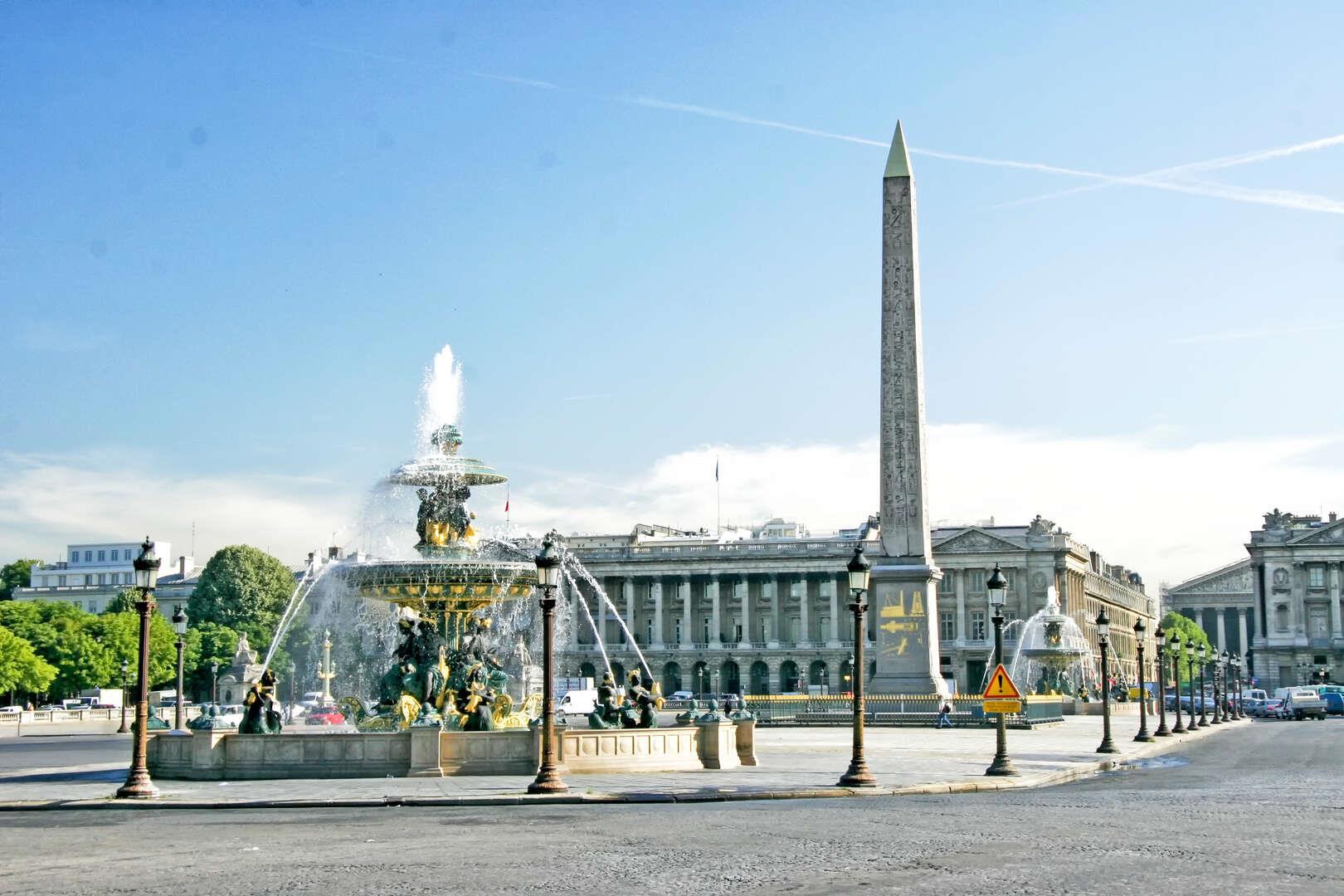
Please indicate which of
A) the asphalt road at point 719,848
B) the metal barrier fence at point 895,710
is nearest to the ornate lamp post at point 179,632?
the metal barrier fence at point 895,710

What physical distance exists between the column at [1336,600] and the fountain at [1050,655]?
2584 inches

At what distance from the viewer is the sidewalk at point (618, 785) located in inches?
886

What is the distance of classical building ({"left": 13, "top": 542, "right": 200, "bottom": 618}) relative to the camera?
15650 cm

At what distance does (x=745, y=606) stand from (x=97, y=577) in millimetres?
75969

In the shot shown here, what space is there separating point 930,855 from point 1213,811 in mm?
6811

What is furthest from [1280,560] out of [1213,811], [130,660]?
[1213,811]

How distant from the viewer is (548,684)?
23.4 m

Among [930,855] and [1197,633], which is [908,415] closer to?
[930,855]

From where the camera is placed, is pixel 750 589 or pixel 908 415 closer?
pixel 908 415

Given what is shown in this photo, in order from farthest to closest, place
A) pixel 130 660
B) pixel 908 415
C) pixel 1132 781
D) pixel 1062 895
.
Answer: pixel 130 660 → pixel 908 415 → pixel 1132 781 → pixel 1062 895

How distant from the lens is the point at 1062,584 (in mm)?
133625

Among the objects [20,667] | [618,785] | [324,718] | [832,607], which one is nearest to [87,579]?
[832,607]

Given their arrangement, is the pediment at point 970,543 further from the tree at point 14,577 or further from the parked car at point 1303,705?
the tree at point 14,577

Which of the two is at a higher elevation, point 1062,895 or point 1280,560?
point 1280,560
